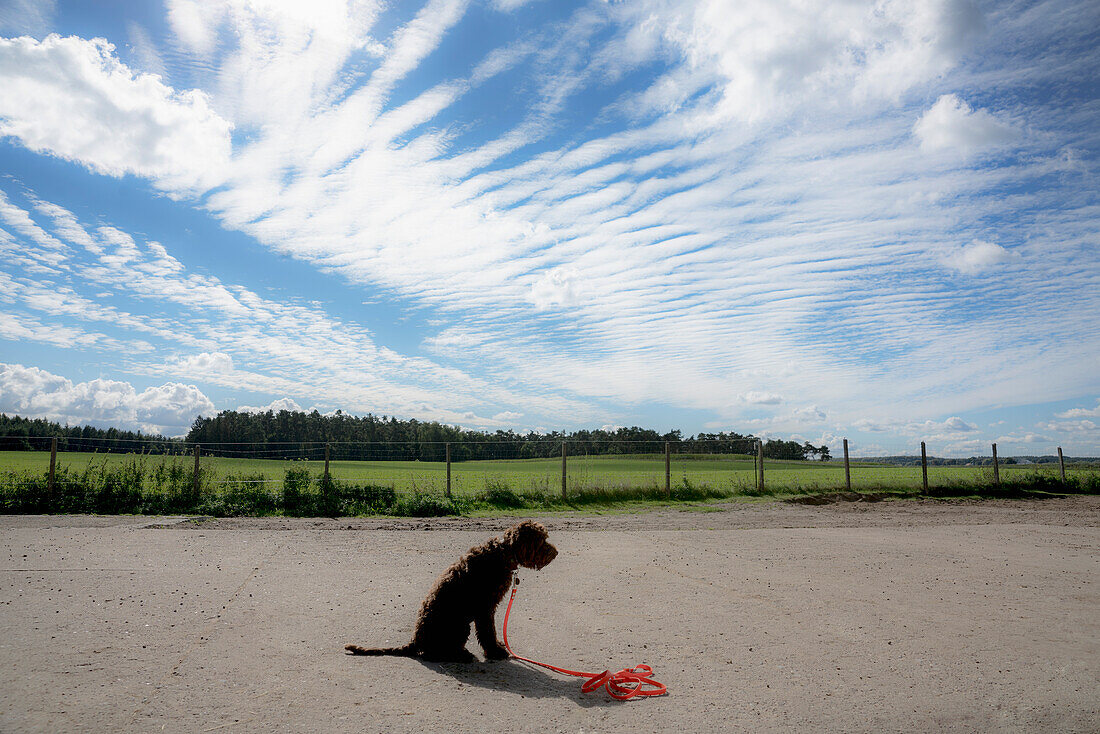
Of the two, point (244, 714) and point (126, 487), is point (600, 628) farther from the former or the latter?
point (126, 487)

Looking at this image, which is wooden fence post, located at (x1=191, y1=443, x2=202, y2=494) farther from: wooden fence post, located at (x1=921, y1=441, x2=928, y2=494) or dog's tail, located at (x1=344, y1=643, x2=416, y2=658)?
wooden fence post, located at (x1=921, y1=441, x2=928, y2=494)

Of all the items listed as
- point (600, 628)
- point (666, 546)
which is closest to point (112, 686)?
point (600, 628)

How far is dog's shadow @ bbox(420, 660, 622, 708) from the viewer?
164 inches

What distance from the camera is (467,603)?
4.75 meters

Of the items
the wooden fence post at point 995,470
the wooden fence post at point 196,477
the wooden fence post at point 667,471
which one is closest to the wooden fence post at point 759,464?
the wooden fence post at point 667,471

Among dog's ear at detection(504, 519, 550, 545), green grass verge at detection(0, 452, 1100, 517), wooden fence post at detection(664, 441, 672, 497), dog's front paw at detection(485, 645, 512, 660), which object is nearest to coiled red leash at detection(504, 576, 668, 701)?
dog's front paw at detection(485, 645, 512, 660)

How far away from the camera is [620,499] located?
18156mm

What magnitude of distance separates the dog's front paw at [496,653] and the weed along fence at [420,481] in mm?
10666

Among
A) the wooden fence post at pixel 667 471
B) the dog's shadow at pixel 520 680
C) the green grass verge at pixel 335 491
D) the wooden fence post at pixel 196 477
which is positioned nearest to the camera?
the dog's shadow at pixel 520 680

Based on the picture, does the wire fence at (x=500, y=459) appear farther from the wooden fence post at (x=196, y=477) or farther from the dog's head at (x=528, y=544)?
the dog's head at (x=528, y=544)

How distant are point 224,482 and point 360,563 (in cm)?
1031

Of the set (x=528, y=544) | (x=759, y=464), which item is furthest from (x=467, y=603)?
(x=759, y=464)

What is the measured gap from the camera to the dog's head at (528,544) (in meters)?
4.80

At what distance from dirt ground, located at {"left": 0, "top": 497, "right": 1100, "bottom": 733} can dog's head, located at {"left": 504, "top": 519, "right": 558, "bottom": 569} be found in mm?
803
